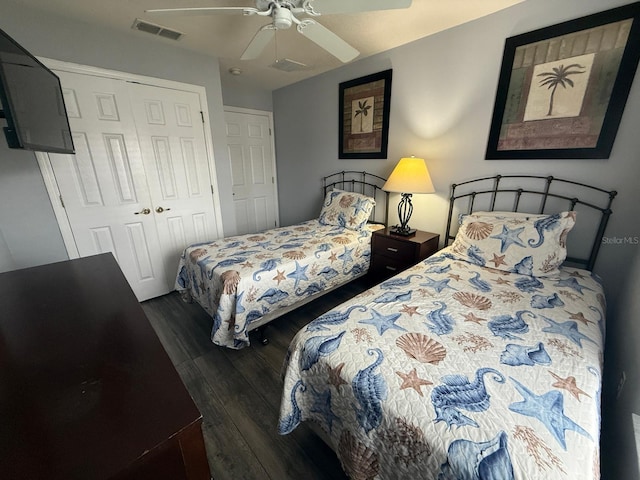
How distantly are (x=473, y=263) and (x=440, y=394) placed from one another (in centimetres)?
131

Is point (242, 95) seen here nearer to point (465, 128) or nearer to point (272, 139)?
point (272, 139)

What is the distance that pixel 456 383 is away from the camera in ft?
2.85

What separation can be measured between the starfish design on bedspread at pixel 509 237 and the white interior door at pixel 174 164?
2.87 metres

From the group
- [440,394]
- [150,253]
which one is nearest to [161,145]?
[150,253]

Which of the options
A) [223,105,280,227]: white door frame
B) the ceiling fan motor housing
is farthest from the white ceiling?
[223,105,280,227]: white door frame

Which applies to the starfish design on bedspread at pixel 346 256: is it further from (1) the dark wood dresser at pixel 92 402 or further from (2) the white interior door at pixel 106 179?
(2) the white interior door at pixel 106 179

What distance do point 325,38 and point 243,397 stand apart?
2315mm

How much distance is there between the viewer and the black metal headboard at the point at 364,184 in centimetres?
296

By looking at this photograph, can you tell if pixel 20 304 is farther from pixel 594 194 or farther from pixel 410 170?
pixel 594 194

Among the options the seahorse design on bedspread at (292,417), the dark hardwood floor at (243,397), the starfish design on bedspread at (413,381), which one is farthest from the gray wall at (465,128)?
the dark hardwood floor at (243,397)

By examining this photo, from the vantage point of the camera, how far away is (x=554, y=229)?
1.66 meters

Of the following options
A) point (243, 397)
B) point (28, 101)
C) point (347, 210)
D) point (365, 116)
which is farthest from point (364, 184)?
point (28, 101)

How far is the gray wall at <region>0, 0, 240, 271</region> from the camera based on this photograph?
1.89m

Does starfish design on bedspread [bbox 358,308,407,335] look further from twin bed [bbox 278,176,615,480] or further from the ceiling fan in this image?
the ceiling fan
